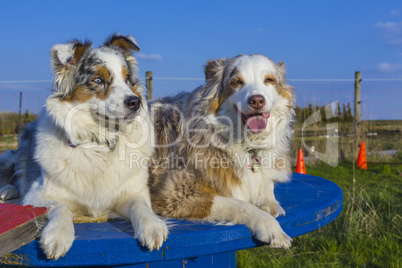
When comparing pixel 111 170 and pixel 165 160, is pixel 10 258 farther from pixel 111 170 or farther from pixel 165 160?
pixel 165 160

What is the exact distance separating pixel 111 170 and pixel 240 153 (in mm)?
1052

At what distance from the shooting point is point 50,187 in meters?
2.64

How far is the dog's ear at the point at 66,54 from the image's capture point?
8.93 feet

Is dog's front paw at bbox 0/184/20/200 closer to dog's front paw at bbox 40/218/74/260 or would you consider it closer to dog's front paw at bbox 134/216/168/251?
dog's front paw at bbox 40/218/74/260

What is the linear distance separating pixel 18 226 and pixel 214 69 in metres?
2.03

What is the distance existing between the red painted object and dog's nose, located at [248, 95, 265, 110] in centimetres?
165

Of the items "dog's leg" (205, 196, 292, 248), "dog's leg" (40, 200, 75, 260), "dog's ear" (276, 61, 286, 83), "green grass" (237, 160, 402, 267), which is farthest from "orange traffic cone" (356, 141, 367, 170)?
"dog's leg" (40, 200, 75, 260)

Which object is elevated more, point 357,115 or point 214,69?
point 357,115

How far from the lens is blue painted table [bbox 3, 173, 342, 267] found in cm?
196

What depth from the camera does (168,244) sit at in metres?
2.01

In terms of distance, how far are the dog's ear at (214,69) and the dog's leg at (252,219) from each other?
3.80 ft

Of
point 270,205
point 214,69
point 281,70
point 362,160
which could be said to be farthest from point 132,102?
point 362,160

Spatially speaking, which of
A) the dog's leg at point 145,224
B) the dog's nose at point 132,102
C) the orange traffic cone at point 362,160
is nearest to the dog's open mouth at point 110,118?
the dog's nose at point 132,102

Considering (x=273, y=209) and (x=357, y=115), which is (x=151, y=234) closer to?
(x=273, y=209)
